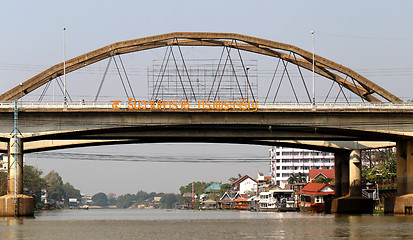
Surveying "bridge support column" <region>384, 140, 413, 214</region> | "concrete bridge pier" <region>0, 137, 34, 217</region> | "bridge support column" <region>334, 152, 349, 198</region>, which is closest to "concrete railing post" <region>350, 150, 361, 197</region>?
"bridge support column" <region>334, 152, 349, 198</region>

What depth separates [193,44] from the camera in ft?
306

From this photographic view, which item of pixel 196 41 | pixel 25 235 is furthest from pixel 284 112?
pixel 25 235

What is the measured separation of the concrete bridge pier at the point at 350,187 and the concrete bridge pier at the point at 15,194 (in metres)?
47.8

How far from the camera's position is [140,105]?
85562 mm

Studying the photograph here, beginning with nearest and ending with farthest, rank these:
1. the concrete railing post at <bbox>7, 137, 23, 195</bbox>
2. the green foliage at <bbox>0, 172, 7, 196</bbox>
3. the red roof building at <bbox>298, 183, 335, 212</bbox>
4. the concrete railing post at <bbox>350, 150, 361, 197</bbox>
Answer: the concrete railing post at <bbox>7, 137, 23, 195</bbox>, the concrete railing post at <bbox>350, 150, 361, 197</bbox>, the red roof building at <bbox>298, 183, 335, 212</bbox>, the green foliage at <bbox>0, 172, 7, 196</bbox>

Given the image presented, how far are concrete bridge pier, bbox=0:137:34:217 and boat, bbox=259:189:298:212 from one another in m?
Answer: 73.1

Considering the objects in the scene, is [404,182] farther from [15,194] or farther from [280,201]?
[280,201]

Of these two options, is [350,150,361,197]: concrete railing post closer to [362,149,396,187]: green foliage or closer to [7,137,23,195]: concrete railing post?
[362,149,396,187]: green foliage

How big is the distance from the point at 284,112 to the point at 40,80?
31.6 metres

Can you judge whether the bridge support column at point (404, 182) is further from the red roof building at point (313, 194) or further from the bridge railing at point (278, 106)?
the red roof building at point (313, 194)

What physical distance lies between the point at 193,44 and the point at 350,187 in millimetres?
34590

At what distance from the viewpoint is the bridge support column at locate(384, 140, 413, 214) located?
9000cm

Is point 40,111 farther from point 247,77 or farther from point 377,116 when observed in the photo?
point 377,116

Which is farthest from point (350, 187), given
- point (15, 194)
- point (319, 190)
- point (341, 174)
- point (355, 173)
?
point (15, 194)
